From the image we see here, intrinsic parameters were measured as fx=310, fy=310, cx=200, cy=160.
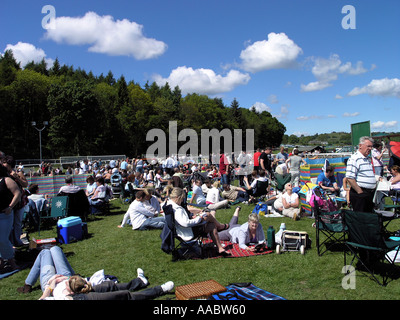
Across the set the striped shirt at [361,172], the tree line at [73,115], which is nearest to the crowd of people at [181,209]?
the striped shirt at [361,172]

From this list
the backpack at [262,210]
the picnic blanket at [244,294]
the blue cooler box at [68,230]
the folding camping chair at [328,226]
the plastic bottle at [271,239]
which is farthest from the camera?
the backpack at [262,210]

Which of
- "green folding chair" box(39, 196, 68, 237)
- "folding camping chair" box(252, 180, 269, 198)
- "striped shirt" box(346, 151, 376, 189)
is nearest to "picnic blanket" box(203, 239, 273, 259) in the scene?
"striped shirt" box(346, 151, 376, 189)

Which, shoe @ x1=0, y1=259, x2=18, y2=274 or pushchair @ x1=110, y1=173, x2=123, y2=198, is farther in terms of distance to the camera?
pushchair @ x1=110, y1=173, x2=123, y2=198

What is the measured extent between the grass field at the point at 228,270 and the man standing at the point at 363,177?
102 cm

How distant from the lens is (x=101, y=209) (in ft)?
33.8

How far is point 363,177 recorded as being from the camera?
4.79 meters

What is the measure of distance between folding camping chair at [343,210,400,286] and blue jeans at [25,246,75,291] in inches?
157

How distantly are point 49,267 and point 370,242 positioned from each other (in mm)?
4383

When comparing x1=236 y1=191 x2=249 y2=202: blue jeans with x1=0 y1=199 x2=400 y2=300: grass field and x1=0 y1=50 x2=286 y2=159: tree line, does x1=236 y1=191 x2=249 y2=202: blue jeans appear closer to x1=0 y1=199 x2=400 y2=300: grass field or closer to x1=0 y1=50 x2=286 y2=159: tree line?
x1=0 y1=199 x2=400 y2=300: grass field

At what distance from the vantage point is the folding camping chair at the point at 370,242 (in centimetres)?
411

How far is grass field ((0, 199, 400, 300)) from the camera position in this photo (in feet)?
13.1

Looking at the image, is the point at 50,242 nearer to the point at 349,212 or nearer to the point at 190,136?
the point at 349,212

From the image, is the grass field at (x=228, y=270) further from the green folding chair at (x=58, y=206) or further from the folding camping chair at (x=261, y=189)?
the folding camping chair at (x=261, y=189)
